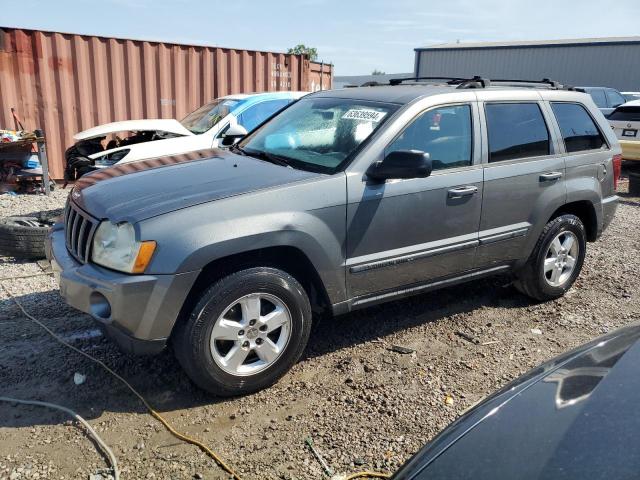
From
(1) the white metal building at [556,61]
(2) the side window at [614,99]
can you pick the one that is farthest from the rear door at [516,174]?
(1) the white metal building at [556,61]

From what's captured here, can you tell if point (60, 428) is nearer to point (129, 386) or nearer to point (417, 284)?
point (129, 386)

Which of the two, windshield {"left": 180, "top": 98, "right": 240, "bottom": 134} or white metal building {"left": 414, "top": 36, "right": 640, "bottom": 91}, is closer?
windshield {"left": 180, "top": 98, "right": 240, "bottom": 134}

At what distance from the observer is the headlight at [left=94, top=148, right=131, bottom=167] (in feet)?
23.4

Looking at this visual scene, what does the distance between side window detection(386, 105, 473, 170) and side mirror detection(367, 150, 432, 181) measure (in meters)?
0.25

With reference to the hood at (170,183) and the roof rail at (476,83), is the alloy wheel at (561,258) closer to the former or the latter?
the roof rail at (476,83)

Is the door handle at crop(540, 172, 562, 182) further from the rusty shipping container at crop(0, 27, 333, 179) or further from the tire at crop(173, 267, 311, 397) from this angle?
the rusty shipping container at crop(0, 27, 333, 179)

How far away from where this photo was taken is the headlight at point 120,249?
2.89 m

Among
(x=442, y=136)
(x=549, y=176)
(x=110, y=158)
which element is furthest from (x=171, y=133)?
(x=549, y=176)

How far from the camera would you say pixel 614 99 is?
49.7 ft

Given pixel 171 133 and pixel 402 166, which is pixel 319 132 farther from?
pixel 171 133

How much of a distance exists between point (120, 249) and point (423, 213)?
75.9 inches

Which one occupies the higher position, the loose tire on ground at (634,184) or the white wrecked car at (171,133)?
the white wrecked car at (171,133)

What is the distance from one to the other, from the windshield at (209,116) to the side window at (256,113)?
0.74 feet

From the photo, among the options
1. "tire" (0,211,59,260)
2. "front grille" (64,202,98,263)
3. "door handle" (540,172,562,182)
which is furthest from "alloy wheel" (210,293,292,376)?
"tire" (0,211,59,260)
